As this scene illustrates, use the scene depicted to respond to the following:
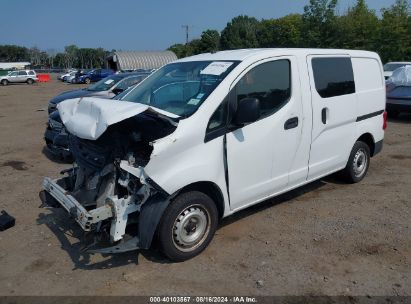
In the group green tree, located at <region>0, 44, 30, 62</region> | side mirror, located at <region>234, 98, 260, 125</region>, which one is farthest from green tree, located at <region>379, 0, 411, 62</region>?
green tree, located at <region>0, 44, 30, 62</region>

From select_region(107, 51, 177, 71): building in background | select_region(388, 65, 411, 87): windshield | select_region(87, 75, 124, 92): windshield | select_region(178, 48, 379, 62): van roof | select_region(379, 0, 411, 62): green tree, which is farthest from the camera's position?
select_region(107, 51, 177, 71): building in background

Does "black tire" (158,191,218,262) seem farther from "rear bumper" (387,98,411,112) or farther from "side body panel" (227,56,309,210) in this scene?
"rear bumper" (387,98,411,112)

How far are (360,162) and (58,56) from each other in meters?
152

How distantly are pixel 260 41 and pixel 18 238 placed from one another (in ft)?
242

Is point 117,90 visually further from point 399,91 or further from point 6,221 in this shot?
point 399,91

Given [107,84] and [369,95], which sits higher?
[107,84]

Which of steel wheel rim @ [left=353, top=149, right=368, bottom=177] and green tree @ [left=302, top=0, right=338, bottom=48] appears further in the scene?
green tree @ [left=302, top=0, right=338, bottom=48]

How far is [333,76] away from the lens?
210 inches

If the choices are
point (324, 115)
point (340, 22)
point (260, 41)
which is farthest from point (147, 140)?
point (260, 41)

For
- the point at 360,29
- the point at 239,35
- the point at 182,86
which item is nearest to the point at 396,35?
the point at 360,29

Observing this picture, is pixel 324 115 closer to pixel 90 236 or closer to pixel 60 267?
pixel 90 236

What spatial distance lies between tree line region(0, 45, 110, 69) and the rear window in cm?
12634

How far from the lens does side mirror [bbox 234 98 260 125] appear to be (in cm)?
400

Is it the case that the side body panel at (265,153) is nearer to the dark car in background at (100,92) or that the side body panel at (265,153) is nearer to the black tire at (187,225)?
the black tire at (187,225)
